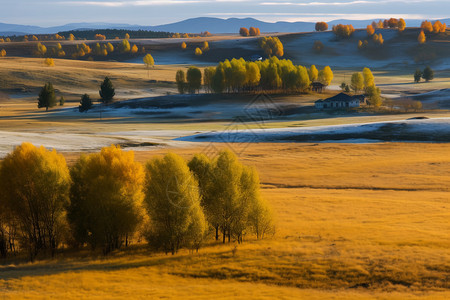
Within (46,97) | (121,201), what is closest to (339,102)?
(46,97)

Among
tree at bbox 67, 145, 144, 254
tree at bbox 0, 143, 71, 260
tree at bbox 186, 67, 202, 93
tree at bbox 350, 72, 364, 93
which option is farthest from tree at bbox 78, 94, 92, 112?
tree at bbox 0, 143, 71, 260

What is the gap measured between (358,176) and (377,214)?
64.3 ft

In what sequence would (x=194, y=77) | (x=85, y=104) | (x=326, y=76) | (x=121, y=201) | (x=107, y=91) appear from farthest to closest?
(x=326, y=76)
(x=194, y=77)
(x=107, y=91)
(x=85, y=104)
(x=121, y=201)

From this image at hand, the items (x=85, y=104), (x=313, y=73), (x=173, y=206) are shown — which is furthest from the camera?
(x=313, y=73)

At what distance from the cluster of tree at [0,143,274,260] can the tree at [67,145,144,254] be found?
0.25ft

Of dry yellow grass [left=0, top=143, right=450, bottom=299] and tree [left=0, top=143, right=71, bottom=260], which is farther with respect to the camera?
tree [left=0, top=143, right=71, bottom=260]

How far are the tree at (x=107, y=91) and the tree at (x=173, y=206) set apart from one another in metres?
114

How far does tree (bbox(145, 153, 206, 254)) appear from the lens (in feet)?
138

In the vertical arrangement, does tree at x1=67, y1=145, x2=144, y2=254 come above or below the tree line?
below

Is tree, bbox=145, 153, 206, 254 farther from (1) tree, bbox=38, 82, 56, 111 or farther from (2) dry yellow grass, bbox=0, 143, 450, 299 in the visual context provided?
(1) tree, bbox=38, 82, 56, 111

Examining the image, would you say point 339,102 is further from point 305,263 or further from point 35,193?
point 305,263

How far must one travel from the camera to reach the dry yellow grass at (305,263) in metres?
33.0

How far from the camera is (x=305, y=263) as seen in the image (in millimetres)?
36938

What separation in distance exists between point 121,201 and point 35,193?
6642mm
